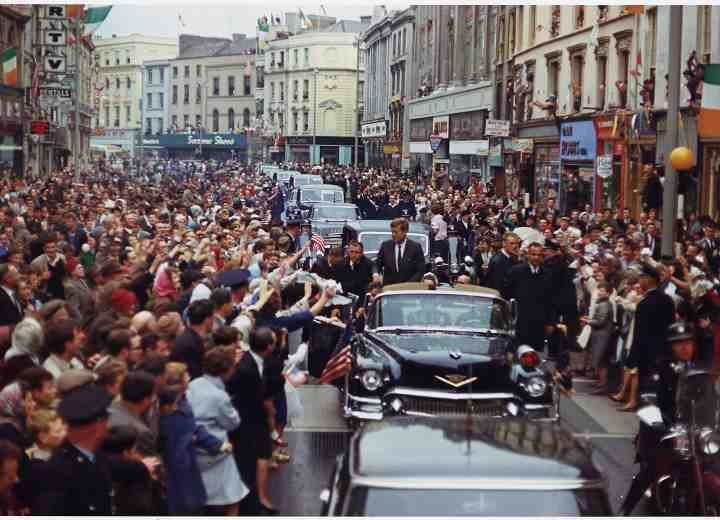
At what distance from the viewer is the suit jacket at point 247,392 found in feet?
28.5

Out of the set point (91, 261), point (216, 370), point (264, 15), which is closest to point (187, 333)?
point (216, 370)

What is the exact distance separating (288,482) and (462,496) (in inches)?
205

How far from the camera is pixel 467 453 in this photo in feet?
19.6

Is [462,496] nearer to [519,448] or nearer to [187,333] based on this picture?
[519,448]

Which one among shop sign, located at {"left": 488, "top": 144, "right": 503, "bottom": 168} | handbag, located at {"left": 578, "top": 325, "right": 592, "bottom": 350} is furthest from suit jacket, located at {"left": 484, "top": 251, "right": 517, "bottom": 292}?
shop sign, located at {"left": 488, "top": 144, "right": 503, "bottom": 168}

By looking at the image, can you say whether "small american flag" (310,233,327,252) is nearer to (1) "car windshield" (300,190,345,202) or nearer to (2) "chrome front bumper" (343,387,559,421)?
(2) "chrome front bumper" (343,387,559,421)

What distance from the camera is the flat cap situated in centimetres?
612

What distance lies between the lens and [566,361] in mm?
13195

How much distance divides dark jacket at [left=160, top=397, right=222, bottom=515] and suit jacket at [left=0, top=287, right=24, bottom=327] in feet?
17.4

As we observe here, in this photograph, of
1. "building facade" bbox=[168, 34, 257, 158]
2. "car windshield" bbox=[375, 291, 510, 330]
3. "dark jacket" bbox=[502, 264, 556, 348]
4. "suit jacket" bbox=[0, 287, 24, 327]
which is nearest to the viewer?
"suit jacket" bbox=[0, 287, 24, 327]

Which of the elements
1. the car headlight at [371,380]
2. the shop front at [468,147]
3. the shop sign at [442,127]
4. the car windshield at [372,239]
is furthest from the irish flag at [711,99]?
the shop sign at [442,127]

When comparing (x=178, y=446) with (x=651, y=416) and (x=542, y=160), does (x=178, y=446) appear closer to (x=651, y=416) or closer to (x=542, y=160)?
Answer: (x=651, y=416)

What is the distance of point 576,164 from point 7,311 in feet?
98.1

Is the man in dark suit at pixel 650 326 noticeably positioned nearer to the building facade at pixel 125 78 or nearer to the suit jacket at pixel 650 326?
the suit jacket at pixel 650 326
